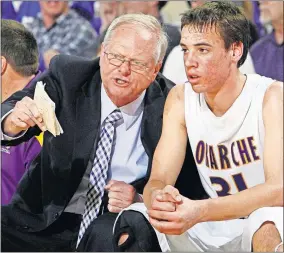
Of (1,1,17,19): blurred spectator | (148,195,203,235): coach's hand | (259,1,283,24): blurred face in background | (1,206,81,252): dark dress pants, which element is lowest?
(1,206,81,252): dark dress pants

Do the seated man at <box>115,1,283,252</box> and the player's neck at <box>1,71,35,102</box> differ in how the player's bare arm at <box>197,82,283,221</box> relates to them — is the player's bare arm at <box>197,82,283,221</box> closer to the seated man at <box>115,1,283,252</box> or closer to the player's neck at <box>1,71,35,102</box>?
the seated man at <box>115,1,283,252</box>

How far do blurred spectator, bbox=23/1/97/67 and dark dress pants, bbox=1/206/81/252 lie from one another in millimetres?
794

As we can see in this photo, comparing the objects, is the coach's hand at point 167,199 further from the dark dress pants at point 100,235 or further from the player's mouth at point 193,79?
the player's mouth at point 193,79

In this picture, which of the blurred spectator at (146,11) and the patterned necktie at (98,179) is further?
the blurred spectator at (146,11)

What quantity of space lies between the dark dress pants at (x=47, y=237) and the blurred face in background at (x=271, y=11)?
3.56 ft

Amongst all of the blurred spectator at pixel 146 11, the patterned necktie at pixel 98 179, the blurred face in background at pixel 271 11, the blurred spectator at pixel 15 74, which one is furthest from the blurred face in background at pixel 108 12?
the patterned necktie at pixel 98 179

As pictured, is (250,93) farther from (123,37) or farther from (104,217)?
(104,217)

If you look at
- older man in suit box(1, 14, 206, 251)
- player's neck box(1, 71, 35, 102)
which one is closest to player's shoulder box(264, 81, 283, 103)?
older man in suit box(1, 14, 206, 251)

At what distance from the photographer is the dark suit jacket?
253cm

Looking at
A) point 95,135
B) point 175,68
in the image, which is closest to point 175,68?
point 175,68

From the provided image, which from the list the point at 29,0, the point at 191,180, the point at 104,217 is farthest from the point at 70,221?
the point at 29,0

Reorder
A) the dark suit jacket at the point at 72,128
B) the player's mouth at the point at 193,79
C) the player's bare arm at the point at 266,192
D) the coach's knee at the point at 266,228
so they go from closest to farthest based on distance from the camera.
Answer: the coach's knee at the point at 266,228 < the player's bare arm at the point at 266,192 < the player's mouth at the point at 193,79 < the dark suit jacket at the point at 72,128

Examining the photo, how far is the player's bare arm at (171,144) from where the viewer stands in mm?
2449

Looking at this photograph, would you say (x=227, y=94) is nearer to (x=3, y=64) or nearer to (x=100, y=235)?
(x=100, y=235)
